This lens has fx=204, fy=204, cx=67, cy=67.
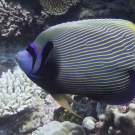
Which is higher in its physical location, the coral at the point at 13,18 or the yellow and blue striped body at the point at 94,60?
the yellow and blue striped body at the point at 94,60

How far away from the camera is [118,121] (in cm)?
296

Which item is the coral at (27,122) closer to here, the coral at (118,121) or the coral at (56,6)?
the coral at (118,121)

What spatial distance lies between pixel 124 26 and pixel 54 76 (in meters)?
0.49

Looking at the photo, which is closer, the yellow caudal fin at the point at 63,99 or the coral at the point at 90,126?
the yellow caudal fin at the point at 63,99

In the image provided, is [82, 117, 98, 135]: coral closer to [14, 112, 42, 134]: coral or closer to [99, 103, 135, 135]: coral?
[99, 103, 135, 135]: coral

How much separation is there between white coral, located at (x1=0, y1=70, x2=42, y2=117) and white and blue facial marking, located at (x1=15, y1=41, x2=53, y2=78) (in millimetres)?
3465

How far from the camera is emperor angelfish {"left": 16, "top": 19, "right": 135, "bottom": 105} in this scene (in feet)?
3.57

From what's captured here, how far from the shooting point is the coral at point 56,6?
18.8ft

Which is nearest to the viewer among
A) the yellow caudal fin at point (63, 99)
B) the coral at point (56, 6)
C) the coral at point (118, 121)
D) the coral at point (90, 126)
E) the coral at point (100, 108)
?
the yellow caudal fin at point (63, 99)

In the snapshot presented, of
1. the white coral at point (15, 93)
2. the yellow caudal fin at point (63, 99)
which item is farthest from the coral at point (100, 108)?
the yellow caudal fin at point (63, 99)

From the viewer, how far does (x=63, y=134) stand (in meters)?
3.61

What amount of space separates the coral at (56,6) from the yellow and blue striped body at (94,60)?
15.7ft

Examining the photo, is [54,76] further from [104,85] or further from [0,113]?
[0,113]

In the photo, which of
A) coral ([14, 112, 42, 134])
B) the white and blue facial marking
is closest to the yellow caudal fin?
the white and blue facial marking
